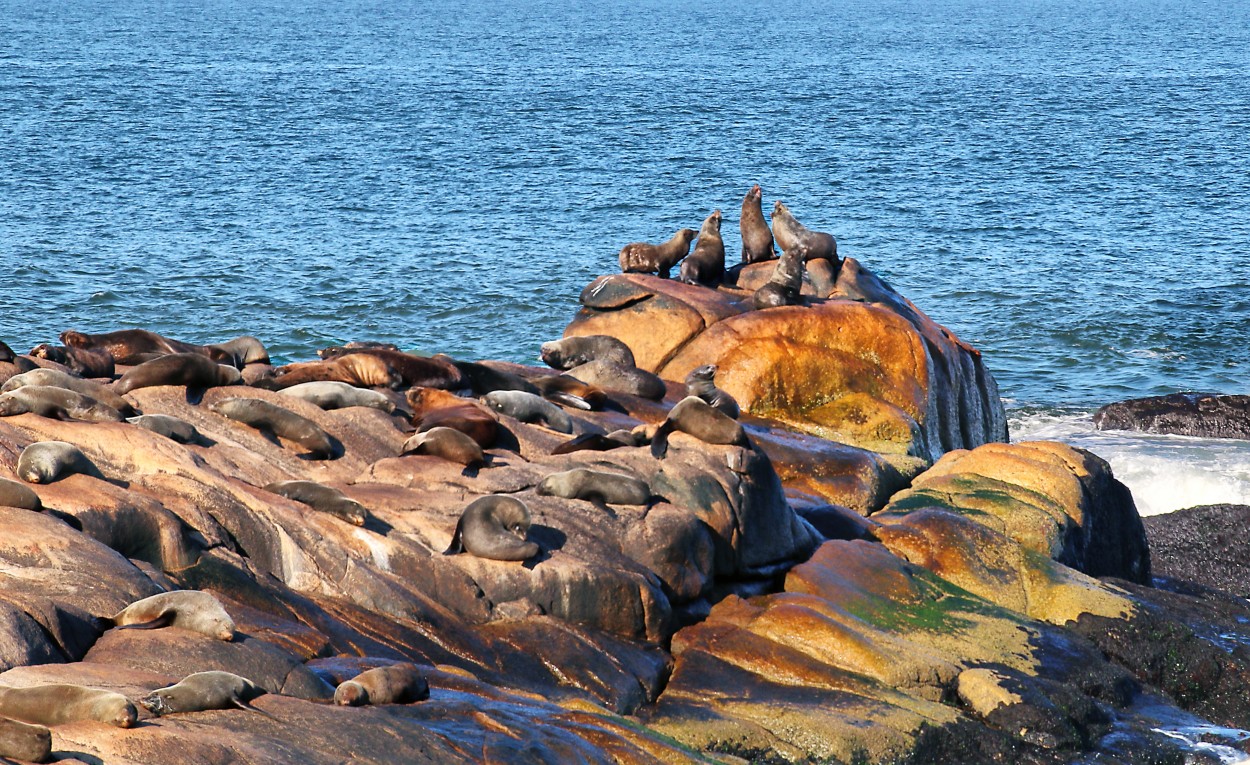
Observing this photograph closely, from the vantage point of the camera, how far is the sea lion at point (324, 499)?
10312 millimetres

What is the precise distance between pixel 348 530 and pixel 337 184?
3111 centimetres

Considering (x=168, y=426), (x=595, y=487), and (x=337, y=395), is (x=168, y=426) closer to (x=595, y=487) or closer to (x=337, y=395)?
(x=337, y=395)

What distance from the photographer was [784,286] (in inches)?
699

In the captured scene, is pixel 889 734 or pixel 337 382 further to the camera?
pixel 337 382

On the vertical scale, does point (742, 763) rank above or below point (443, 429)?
below

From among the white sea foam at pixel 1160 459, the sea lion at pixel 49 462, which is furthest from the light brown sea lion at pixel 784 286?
the sea lion at pixel 49 462

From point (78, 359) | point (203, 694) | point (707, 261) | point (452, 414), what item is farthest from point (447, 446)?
point (707, 261)

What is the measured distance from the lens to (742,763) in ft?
29.9

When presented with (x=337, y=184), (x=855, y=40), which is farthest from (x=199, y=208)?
(x=855, y=40)

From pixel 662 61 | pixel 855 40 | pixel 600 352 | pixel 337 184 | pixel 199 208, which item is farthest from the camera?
pixel 855 40

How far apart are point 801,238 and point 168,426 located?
1080 centimetres

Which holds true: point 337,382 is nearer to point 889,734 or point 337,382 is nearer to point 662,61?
point 889,734

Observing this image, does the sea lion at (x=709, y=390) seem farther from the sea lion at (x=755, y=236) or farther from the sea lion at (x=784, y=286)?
the sea lion at (x=755, y=236)

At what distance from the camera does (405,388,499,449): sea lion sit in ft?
40.0
